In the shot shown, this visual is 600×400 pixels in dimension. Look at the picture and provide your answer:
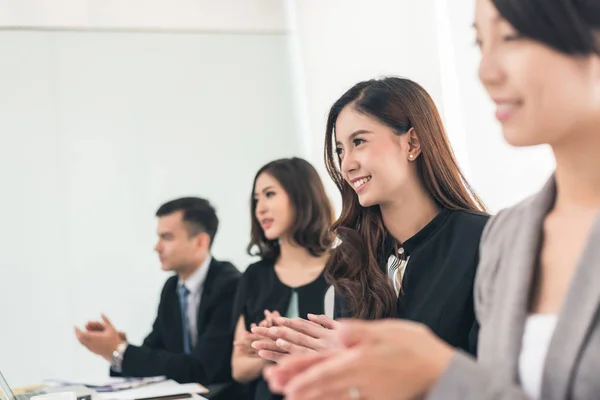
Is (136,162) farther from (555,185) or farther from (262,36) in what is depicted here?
(555,185)

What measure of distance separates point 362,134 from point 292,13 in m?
3.58

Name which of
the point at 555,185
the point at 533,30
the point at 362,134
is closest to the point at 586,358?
the point at 555,185

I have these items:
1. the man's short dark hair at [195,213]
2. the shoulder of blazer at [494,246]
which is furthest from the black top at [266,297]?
the shoulder of blazer at [494,246]

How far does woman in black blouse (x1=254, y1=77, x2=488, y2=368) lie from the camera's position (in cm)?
206

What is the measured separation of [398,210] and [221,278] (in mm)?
1706

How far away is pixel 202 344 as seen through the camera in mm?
3439

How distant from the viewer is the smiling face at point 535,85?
93 cm

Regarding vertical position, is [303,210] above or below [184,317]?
above

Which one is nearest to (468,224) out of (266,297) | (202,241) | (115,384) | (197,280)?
(266,297)

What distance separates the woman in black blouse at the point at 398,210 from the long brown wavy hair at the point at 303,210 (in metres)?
0.91

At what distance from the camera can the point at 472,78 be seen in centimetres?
320

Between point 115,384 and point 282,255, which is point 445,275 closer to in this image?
point 282,255

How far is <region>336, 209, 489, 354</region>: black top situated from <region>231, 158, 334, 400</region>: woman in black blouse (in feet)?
3.15

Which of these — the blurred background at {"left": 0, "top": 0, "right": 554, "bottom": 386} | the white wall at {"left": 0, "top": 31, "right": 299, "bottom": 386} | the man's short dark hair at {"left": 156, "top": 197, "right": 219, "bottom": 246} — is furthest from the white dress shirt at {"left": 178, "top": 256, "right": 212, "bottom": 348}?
the white wall at {"left": 0, "top": 31, "right": 299, "bottom": 386}
